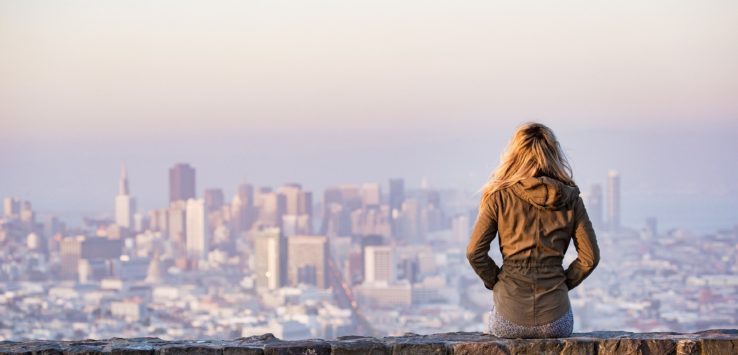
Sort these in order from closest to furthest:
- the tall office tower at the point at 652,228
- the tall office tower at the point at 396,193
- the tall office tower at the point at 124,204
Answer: the tall office tower at the point at 652,228 < the tall office tower at the point at 396,193 < the tall office tower at the point at 124,204

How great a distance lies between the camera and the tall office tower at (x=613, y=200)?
80.1 m

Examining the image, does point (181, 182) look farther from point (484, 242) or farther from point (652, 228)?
point (484, 242)

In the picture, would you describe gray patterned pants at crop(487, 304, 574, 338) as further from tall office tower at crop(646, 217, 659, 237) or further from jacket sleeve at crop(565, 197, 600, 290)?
tall office tower at crop(646, 217, 659, 237)

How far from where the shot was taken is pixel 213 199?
3831 inches

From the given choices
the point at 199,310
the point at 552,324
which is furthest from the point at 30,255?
the point at 552,324

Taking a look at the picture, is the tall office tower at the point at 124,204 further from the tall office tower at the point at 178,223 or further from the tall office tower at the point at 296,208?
the tall office tower at the point at 296,208

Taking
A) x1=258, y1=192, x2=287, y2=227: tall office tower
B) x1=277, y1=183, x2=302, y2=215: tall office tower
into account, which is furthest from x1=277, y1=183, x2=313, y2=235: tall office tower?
x1=258, y1=192, x2=287, y2=227: tall office tower

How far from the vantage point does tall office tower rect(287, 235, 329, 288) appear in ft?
264

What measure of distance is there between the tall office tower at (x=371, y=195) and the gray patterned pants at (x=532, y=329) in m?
87.1

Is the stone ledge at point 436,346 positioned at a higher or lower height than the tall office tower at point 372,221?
higher

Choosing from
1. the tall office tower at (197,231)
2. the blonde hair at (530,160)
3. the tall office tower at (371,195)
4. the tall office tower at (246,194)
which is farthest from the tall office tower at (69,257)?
the blonde hair at (530,160)

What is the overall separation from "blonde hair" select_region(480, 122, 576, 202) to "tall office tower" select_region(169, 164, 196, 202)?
9656 centimetres

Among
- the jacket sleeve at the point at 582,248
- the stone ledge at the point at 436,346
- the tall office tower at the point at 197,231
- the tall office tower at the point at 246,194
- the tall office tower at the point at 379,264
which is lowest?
the tall office tower at the point at 379,264

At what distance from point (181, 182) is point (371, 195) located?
17.8m
